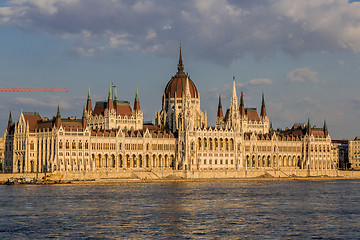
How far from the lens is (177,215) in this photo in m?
90.1

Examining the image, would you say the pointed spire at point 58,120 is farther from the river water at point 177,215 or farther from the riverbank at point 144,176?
the river water at point 177,215

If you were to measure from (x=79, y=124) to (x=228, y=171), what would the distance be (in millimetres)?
46425

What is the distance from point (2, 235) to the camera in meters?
72.1

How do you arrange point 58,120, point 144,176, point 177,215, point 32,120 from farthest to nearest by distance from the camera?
point 32,120 → point 144,176 → point 58,120 → point 177,215

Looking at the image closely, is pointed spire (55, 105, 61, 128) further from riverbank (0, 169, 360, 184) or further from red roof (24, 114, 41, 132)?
riverbank (0, 169, 360, 184)

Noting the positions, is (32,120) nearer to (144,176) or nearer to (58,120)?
(58,120)

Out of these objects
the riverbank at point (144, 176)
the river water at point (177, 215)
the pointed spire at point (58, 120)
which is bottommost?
the river water at point (177, 215)

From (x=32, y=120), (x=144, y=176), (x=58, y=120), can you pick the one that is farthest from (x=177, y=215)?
(x=32, y=120)

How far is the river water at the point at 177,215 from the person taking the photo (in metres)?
73.9

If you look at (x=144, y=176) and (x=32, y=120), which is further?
(x=32, y=120)

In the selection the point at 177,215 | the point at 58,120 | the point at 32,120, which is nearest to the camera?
the point at 177,215

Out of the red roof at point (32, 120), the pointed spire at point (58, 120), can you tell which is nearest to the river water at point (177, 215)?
the pointed spire at point (58, 120)

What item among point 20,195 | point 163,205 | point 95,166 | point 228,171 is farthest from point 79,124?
point 163,205

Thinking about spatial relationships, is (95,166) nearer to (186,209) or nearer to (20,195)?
(20,195)
